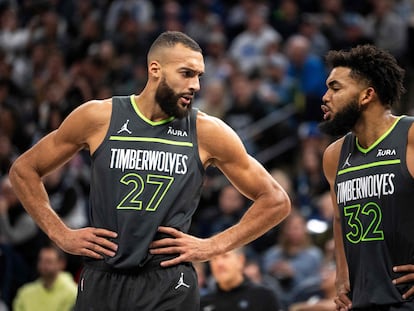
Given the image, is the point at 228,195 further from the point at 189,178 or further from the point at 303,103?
the point at 189,178

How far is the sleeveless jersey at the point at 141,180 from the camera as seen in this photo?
228 inches

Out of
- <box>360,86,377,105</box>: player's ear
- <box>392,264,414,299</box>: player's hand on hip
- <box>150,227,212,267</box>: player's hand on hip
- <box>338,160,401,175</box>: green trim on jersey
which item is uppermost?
<box>360,86,377,105</box>: player's ear

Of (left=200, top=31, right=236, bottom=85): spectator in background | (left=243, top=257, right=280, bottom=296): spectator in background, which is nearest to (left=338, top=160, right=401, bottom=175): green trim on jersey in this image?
(left=243, top=257, right=280, bottom=296): spectator in background

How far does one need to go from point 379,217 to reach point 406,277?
375mm

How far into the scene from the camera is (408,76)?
13445 mm

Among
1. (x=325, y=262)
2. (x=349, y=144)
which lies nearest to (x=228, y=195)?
(x=325, y=262)

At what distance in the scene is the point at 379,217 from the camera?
5.76 metres

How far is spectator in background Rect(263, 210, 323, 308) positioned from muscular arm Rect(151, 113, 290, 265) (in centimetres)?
416

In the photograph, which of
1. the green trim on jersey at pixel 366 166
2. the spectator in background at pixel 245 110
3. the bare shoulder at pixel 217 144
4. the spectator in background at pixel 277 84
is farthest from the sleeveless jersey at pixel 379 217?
the spectator in background at pixel 277 84

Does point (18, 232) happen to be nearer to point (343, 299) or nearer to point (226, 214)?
point (226, 214)

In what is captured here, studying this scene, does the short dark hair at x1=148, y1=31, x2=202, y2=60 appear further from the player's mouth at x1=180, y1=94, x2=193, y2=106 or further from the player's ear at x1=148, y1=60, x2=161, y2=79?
the player's mouth at x1=180, y1=94, x2=193, y2=106

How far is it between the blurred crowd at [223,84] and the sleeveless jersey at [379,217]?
3.52 meters

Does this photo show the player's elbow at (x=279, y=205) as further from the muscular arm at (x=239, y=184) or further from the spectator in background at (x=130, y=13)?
the spectator in background at (x=130, y=13)

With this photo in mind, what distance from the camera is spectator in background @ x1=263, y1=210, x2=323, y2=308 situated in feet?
33.4
